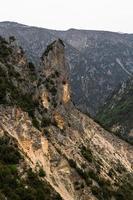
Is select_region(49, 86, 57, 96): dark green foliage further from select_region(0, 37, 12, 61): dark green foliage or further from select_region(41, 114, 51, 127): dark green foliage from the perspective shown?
select_region(0, 37, 12, 61): dark green foliage

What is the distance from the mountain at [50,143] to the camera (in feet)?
213

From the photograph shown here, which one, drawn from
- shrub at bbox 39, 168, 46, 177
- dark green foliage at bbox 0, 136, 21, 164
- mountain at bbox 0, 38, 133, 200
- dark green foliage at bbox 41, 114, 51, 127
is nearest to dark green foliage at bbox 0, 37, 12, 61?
mountain at bbox 0, 38, 133, 200

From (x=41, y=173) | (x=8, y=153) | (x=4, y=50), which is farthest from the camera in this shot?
(x=4, y=50)

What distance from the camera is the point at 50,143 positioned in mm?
80688

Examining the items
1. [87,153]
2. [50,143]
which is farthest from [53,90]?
Answer: [50,143]

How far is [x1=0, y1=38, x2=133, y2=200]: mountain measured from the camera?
6481cm

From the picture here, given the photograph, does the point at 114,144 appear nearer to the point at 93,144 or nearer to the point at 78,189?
the point at 93,144

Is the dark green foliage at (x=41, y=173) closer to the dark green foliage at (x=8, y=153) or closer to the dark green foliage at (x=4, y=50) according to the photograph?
the dark green foliage at (x=8, y=153)

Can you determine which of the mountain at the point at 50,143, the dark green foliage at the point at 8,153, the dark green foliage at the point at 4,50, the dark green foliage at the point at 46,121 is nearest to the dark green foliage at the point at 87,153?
the mountain at the point at 50,143

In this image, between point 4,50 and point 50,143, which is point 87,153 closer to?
point 50,143

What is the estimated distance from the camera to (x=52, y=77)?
97.3m

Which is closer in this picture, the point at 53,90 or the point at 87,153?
the point at 87,153

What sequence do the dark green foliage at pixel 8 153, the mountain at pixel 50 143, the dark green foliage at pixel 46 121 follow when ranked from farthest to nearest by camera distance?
the dark green foliage at pixel 46 121
the mountain at pixel 50 143
the dark green foliage at pixel 8 153

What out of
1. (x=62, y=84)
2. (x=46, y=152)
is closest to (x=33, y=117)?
(x=46, y=152)
